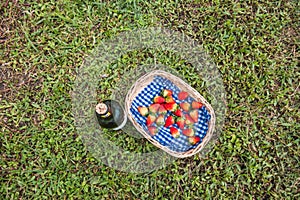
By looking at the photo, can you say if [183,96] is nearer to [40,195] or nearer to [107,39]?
[107,39]

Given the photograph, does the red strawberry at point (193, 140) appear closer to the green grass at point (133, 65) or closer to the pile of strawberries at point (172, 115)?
the pile of strawberries at point (172, 115)

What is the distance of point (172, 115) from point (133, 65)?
0.48m

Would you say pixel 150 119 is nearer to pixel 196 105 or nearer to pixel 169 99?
pixel 169 99

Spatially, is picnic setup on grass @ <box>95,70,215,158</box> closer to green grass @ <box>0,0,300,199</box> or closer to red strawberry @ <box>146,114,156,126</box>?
red strawberry @ <box>146,114,156,126</box>

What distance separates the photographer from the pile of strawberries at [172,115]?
2625 mm

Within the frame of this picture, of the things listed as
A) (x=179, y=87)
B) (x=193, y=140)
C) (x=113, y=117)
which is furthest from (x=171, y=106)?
(x=113, y=117)

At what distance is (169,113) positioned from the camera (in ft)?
8.71

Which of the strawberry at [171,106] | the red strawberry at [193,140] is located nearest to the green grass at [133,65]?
the red strawberry at [193,140]

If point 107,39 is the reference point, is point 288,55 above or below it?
above

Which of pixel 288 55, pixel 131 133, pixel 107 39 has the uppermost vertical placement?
pixel 288 55

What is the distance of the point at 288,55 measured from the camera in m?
2.79

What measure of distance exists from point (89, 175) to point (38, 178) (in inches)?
14.3

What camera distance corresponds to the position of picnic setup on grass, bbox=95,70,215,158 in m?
2.60

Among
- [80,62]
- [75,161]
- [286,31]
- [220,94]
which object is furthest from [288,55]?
[75,161]
